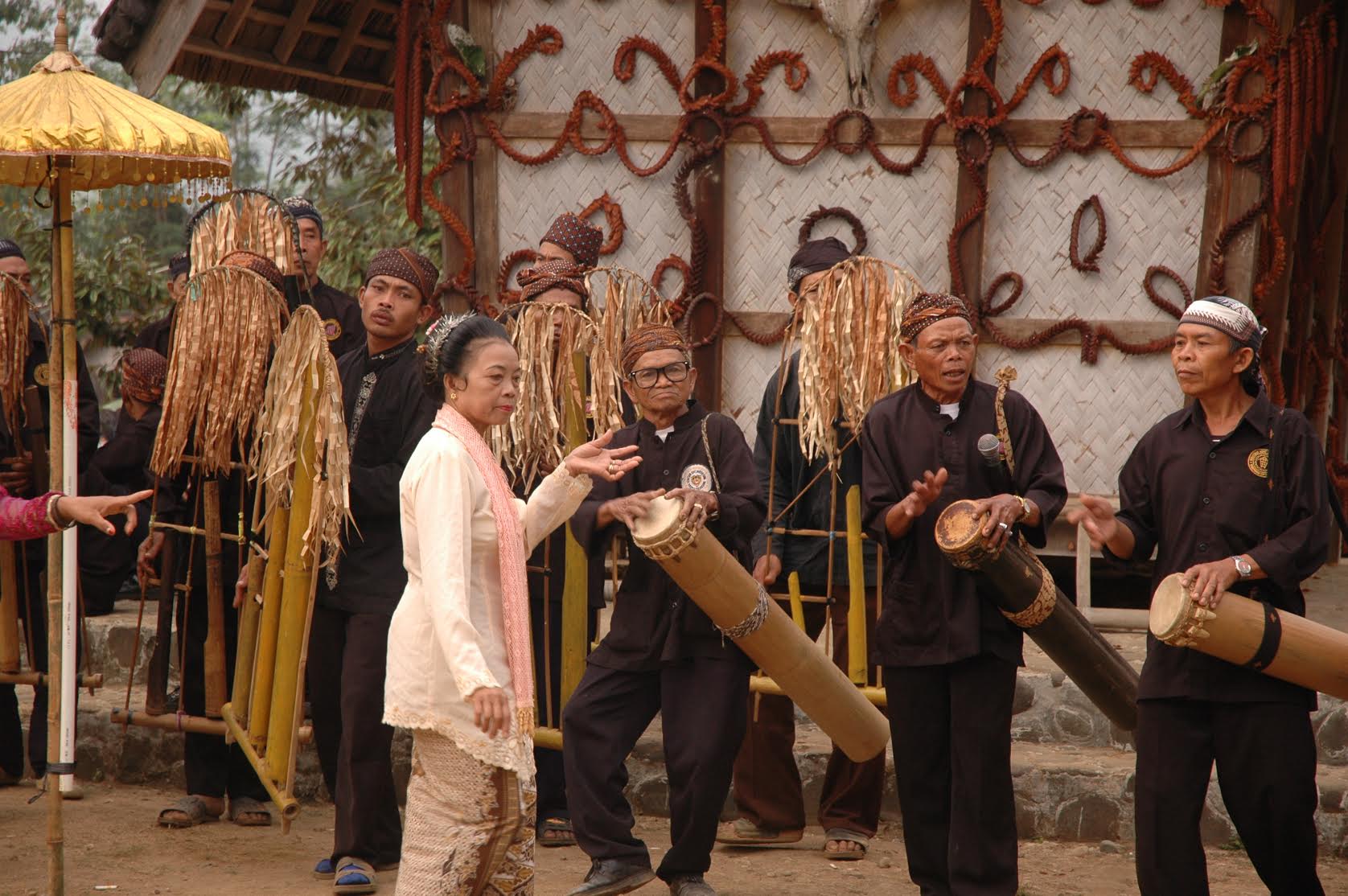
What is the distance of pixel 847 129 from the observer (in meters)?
7.88

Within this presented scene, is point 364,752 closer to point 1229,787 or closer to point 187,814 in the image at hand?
point 187,814

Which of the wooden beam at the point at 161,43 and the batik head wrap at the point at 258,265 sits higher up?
the wooden beam at the point at 161,43

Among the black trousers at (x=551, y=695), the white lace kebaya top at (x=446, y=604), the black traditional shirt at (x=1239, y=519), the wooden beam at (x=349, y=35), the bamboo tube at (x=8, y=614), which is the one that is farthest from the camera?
the wooden beam at (x=349, y=35)

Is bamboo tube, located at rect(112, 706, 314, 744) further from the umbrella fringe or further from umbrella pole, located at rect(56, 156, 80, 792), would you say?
the umbrella fringe

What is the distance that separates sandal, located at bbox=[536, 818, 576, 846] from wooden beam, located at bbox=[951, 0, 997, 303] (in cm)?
336

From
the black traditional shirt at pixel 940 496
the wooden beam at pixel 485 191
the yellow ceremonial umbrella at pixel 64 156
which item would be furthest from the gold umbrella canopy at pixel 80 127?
the wooden beam at pixel 485 191

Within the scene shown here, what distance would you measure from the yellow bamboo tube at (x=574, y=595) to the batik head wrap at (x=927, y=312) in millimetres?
1368

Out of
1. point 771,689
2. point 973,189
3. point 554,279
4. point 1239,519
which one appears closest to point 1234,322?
point 1239,519

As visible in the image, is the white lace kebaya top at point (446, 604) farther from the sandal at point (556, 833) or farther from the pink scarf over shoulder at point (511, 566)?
the sandal at point (556, 833)

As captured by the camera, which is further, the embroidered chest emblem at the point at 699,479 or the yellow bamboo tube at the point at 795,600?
the yellow bamboo tube at the point at 795,600

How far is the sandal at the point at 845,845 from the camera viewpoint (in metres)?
5.82

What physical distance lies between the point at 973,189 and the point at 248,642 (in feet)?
13.7

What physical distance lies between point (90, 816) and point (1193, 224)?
578 cm

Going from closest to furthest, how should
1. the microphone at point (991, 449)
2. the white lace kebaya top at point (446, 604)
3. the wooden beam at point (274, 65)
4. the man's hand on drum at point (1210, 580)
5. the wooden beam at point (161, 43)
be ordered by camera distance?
the white lace kebaya top at point (446, 604) → the man's hand on drum at point (1210, 580) → the microphone at point (991, 449) → the wooden beam at point (161, 43) → the wooden beam at point (274, 65)
